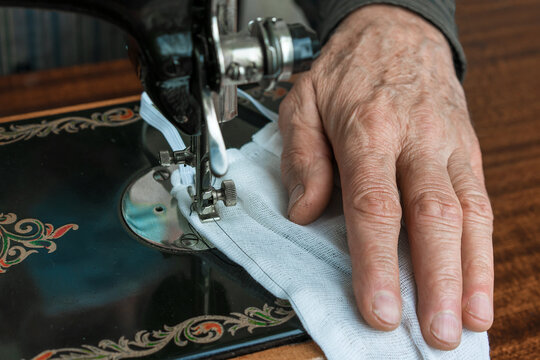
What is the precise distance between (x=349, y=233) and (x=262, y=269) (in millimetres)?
113

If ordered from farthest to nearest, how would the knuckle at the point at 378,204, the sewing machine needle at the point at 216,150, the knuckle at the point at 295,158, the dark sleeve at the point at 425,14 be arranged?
the dark sleeve at the point at 425,14
the knuckle at the point at 295,158
the knuckle at the point at 378,204
the sewing machine needle at the point at 216,150

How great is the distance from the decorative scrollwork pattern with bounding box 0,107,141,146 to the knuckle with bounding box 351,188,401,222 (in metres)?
0.43

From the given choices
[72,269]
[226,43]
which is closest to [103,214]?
[72,269]

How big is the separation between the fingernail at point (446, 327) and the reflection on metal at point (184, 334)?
0.15 meters

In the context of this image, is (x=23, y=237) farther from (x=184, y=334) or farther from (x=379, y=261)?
(x=379, y=261)

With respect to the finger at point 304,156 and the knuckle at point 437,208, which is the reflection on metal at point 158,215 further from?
the knuckle at point 437,208

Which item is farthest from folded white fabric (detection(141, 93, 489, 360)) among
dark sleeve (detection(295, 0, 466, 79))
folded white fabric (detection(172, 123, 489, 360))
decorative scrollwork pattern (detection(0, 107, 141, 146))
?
dark sleeve (detection(295, 0, 466, 79))

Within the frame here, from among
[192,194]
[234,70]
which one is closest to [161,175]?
[192,194]

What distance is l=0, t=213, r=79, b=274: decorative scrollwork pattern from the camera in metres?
0.75

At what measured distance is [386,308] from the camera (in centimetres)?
66

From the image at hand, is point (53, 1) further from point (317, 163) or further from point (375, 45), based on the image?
point (375, 45)

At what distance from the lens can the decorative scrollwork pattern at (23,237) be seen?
751 mm

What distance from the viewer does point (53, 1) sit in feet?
2.11

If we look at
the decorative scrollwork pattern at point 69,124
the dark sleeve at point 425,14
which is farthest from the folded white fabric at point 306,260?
the dark sleeve at point 425,14
